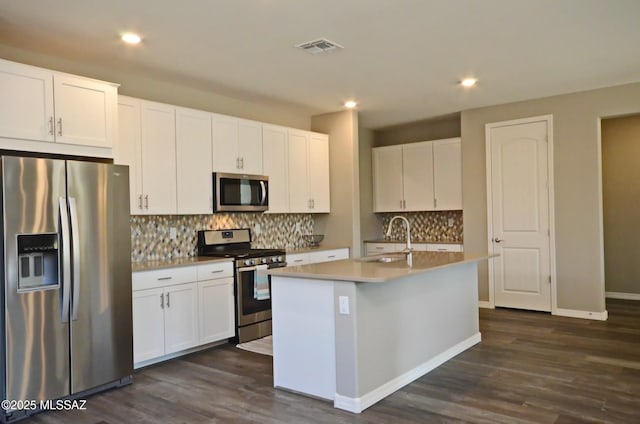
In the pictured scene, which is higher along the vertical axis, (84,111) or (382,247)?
(84,111)

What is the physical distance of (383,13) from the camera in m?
3.23

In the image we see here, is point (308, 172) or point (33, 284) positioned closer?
point (33, 284)

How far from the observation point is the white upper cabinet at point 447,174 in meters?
6.61

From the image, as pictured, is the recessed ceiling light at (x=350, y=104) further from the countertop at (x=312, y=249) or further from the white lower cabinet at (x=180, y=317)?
the white lower cabinet at (x=180, y=317)

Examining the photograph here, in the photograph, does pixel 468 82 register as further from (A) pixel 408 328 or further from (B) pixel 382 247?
(B) pixel 382 247

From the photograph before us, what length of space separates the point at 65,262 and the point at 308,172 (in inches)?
135

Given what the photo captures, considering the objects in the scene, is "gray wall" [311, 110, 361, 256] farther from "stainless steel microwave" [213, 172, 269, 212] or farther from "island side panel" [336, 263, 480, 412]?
"island side panel" [336, 263, 480, 412]

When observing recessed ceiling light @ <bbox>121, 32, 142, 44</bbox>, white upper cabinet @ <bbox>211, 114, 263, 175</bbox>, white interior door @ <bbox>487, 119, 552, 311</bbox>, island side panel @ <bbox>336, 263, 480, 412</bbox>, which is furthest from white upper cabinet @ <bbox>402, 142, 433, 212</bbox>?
recessed ceiling light @ <bbox>121, 32, 142, 44</bbox>

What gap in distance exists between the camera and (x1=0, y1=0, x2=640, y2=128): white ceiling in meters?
3.14

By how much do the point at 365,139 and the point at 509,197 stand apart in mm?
2406

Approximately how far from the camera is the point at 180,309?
14.0ft

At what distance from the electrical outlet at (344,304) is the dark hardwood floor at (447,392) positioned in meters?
0.63

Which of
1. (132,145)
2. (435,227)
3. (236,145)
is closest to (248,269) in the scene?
(236,145)

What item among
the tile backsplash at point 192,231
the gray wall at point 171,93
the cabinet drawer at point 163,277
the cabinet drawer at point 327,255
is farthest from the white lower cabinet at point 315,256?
the gray wall at point 171,93
